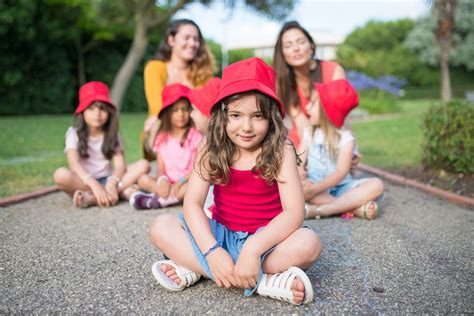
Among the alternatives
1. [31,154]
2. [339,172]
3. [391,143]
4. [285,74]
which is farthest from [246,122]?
[391,143]

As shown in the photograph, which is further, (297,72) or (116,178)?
(297,72)

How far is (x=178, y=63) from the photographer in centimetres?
473

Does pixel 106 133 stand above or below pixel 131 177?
above

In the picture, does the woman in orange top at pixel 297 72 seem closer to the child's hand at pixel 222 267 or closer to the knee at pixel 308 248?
the knee at pixel 308 248

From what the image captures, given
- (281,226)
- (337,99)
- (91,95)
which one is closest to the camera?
(281,226)

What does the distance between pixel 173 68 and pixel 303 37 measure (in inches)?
60.3

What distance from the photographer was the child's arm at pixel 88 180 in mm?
3887

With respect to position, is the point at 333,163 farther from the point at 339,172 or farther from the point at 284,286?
the point at 284,286

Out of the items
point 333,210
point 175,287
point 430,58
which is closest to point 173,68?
point 333,210

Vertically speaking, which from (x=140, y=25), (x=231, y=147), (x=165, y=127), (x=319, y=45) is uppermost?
(x=319, y=45)

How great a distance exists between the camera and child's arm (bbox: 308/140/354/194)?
346cm

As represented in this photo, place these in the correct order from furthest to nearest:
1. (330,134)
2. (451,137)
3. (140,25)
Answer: (140,25)
(451,137)
(330,134)

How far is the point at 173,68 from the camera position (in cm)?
479

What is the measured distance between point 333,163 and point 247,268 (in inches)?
79.3
